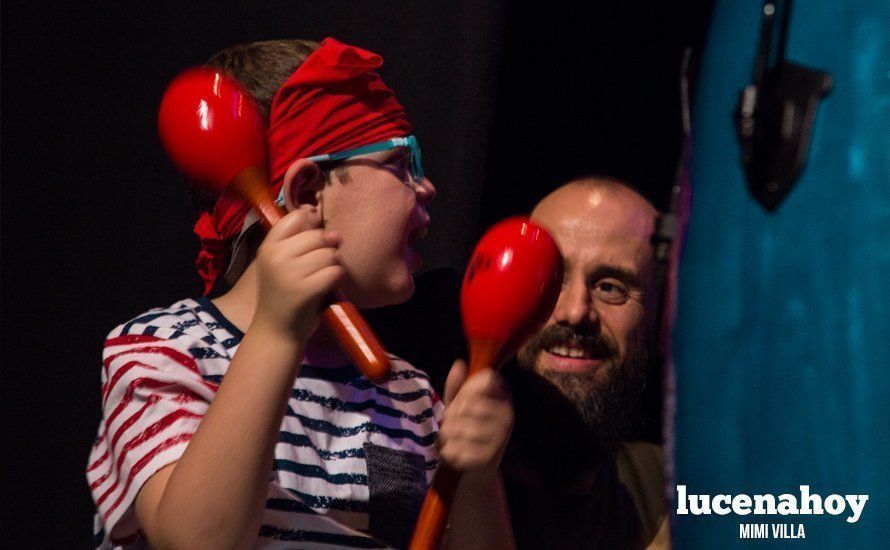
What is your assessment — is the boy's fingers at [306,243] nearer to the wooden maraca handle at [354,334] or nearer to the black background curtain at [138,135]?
the wooden maraca handle at [354,334]

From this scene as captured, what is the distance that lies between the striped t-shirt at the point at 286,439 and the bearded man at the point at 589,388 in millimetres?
226

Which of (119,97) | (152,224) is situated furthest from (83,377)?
(119,97)

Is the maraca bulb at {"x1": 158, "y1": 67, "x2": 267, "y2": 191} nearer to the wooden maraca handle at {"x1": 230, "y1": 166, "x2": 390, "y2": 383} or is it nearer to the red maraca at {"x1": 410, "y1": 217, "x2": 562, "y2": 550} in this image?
the wooden maraca handle at {"x1": 230, "y1": 166, "x2": 390, "y2": 383}

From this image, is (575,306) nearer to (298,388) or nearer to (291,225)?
(298,388)

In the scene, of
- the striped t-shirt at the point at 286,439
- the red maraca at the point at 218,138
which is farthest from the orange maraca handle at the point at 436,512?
the red maraca at the point at 218,138

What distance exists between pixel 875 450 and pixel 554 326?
741 mm

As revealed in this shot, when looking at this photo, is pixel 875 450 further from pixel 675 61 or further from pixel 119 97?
pixel 119 97

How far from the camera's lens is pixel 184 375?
86 cm

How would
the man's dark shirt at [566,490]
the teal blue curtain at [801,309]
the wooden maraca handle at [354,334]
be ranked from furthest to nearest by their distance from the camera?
the man's dark shirt at [566,490]
the wooden maraca handle at [354,334]
the teal blue curtain at [801,309]

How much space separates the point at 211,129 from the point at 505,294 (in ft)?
0.99

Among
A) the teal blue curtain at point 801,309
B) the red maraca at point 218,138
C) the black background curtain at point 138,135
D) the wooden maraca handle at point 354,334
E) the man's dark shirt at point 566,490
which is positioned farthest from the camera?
the black background curtain at point 138,135

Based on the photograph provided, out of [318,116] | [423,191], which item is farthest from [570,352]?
[318,116]

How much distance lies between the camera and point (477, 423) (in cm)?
76

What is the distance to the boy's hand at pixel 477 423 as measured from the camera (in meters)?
0.75
